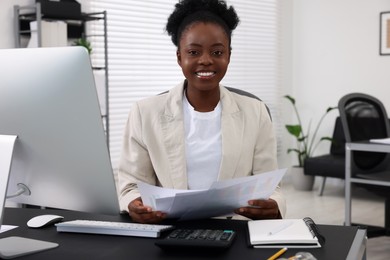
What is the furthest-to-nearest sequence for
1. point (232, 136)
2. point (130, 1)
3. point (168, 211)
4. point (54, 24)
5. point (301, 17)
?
point (301, 17), point (130, 1), point (54, 24), point (232, 136), point (168, 211)

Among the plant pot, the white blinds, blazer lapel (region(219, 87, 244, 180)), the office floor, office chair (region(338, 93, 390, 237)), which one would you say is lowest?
the office floor

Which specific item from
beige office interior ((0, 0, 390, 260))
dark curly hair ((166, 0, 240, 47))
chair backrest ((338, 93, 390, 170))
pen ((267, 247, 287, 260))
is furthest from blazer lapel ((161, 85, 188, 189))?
beige office interior ((0, 0, 390, 260))

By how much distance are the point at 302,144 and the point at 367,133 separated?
2665mm

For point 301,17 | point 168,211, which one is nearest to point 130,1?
point 301,17

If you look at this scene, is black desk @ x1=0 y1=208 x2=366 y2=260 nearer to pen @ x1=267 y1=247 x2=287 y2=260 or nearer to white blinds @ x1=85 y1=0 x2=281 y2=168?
pen @ x1=267 y1=247 x2=287 y2=260

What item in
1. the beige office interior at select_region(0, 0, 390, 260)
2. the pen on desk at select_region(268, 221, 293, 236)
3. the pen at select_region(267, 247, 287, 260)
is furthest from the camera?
the beige office interior at select_region(0, 0, 390, 260)

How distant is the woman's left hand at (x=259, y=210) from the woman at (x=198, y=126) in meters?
0.15

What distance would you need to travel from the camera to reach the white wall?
5715 millimetres

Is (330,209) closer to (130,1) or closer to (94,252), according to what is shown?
(130,1)

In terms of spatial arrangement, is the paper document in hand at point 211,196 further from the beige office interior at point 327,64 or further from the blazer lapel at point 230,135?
the beige office interior at point 327,64

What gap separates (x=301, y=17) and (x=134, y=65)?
243cm

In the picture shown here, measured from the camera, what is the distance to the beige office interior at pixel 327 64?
564 cm

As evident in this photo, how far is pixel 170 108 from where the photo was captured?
176 centimetres

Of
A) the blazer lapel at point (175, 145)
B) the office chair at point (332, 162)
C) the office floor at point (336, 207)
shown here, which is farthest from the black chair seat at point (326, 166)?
the blazer lapel at point (175, 145)
